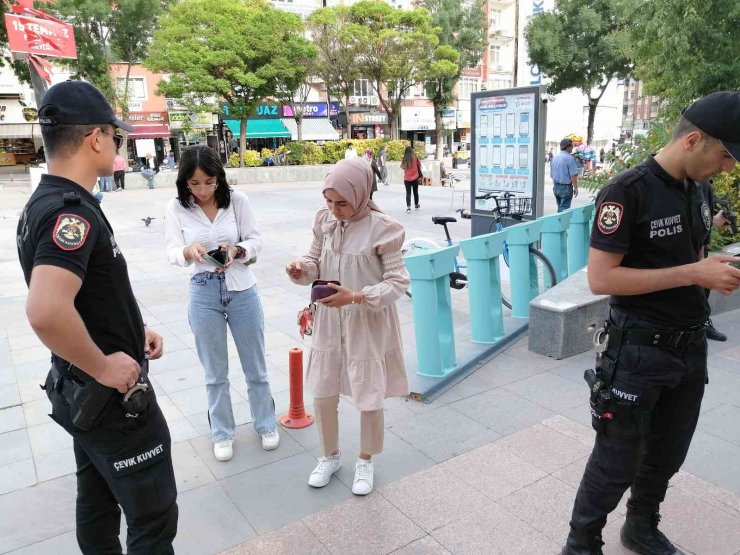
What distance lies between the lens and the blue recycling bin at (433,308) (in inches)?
159

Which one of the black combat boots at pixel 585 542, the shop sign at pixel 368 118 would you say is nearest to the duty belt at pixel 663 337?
the black combat boots at pixel 585 542

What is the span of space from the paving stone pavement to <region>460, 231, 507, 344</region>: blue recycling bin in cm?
28

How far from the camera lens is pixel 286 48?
981 inches

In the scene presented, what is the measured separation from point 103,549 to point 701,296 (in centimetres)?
237

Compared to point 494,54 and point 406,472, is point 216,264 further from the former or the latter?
point 494,54

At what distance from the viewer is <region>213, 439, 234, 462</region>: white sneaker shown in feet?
10.9

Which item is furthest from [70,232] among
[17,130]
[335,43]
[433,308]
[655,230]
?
[17,130]

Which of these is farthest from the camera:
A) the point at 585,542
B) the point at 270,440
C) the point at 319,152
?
the point at 319,152

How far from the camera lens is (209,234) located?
316 cm

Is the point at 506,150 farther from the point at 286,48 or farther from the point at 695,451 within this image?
the point at 286,48

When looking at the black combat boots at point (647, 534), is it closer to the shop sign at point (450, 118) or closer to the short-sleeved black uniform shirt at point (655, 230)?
the short-sleeved black uniform shirt at point (655, 230)

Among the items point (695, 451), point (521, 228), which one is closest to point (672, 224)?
point (695, 451)

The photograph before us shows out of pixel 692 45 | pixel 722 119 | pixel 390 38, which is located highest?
pixel 390 38

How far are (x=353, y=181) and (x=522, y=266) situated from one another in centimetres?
321
